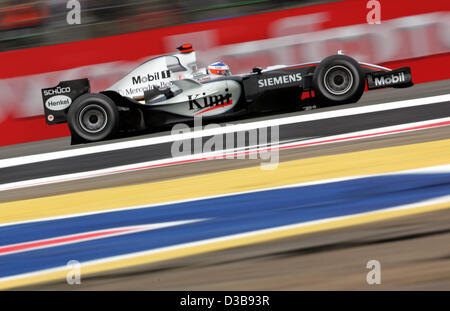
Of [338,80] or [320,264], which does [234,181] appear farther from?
[338,80]

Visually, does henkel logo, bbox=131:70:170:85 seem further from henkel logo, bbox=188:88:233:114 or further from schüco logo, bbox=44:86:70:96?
schüco logo, bbox=44:86:70:96

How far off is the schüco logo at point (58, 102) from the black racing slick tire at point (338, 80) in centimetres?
288

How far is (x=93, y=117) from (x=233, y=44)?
2.65 metres

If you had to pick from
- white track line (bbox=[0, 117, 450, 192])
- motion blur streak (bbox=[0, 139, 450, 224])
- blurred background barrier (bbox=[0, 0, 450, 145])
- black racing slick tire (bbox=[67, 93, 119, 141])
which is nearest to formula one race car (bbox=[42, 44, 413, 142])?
black racing slick tire (bbox=[67, 93, 119, 141])

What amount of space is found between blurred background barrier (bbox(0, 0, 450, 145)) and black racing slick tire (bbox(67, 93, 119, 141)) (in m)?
1.68

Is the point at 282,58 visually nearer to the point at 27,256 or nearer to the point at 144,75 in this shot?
the point at 144,75

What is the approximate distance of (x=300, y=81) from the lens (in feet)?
23.9

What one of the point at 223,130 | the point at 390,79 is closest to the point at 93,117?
the point at 223,130

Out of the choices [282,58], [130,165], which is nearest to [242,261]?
[130,165]

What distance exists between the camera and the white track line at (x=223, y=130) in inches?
281

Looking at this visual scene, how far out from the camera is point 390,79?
734cm

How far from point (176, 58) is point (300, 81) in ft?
4.78

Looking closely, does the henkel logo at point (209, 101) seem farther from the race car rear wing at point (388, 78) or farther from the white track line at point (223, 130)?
the race car rear wing at point (388, 78)
